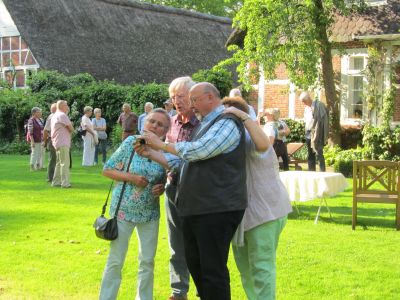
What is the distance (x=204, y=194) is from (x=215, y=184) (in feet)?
0.35

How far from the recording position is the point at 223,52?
4091 cm

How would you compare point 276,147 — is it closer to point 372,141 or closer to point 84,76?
point 372,141

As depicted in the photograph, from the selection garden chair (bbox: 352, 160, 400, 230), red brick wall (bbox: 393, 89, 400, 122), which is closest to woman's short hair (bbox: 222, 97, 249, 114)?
garden chair (bbox: 352, 160, 400, 230)

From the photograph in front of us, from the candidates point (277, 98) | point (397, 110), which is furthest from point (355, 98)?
point (277, 98)

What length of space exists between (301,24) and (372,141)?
392 cm

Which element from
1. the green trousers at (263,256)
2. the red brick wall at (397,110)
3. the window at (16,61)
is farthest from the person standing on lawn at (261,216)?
the window at (16,61)

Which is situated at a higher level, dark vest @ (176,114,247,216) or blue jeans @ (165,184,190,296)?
dark vest @ (176,114,247,216)

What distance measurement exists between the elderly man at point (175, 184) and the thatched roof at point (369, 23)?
51.4 feet

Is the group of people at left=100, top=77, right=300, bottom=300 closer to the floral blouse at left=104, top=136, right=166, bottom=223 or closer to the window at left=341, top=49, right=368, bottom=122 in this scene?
the floral blouse at left=104, top=136, right=166, bottom=223

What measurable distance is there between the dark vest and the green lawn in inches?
72.0

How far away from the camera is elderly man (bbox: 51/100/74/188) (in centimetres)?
1470

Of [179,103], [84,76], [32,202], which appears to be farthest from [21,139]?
[179,103]

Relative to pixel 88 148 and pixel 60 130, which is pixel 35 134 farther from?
pixel 60 130

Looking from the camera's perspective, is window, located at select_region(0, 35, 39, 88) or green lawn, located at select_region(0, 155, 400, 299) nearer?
green lawn, located at select_region(0, 155, 400, 299)
